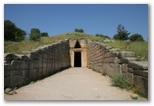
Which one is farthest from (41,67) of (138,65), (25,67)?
(138,65)

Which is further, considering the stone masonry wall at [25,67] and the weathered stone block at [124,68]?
the weathered stone block at [124,68]

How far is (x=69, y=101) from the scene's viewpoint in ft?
17.3

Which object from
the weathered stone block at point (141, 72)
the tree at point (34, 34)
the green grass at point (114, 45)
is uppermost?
the tree at point (34, 34)

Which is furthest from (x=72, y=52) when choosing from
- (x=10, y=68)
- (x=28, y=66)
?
(x=10, y=68)

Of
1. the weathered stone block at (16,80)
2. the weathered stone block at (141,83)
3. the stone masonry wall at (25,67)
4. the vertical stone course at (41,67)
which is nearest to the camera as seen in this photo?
the weathered stone block at (141,83)

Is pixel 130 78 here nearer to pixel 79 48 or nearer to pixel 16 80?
pixel 16 80

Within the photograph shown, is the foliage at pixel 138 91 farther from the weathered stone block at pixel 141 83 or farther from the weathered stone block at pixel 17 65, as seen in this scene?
the weathered stone block at pixel 17 65

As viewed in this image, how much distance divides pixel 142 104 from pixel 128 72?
1.70 metres

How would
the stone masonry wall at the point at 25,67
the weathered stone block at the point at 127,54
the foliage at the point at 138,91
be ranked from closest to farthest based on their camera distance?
1. the foliage at the point at 138,91
2. the stone masonry wall at the point at 25,67
3. the weathered stone block at the point at 127,54

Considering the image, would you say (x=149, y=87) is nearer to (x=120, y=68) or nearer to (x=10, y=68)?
(x=120, y=68)

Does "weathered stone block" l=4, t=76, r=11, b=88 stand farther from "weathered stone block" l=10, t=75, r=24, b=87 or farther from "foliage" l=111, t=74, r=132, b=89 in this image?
"foliage" l=111, t=74, r=132, b=89

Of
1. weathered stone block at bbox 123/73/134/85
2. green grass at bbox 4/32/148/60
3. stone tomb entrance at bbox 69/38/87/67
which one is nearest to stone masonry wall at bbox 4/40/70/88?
green grass at bbox 4/32/148/60

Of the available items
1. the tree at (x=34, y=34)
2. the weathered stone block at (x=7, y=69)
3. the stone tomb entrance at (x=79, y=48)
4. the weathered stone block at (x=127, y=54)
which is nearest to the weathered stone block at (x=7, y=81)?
the weathered stone block at (x=7, y=69)

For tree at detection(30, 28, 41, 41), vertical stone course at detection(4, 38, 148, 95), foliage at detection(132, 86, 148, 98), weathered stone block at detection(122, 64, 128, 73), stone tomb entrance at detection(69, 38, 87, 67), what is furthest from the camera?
stone tomb entrance at detection(69, 38, 87, 67)
